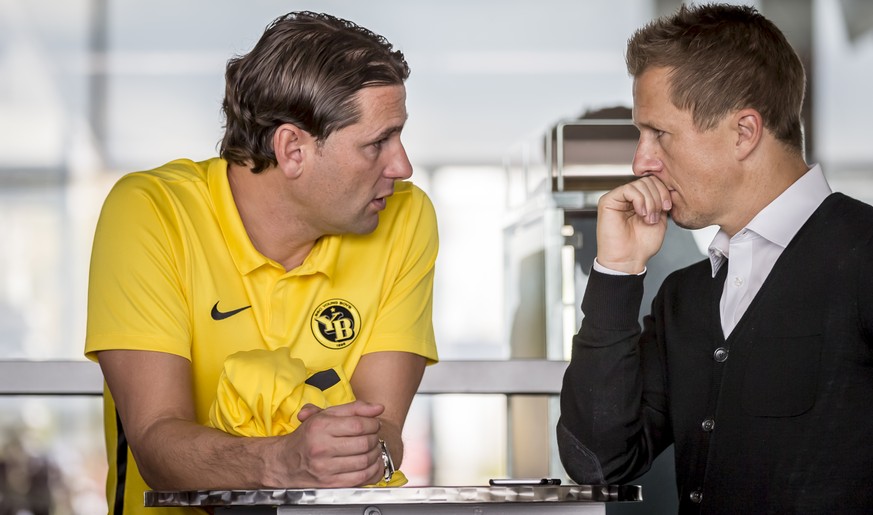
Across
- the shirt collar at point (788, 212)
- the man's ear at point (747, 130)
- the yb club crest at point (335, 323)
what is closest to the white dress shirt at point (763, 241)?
the shirt collar at point (788, 212)

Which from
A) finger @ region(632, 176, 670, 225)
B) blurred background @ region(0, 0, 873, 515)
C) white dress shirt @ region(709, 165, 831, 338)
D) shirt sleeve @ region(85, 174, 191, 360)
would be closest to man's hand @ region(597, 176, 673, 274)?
finger @ region(632, 176, 670, 225)

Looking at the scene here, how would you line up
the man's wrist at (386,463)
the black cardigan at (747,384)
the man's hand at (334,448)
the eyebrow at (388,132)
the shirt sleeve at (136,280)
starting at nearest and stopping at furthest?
the man's hand at (334,448) → the man's wrist at (386,463) → the black cardigan at (747,384) → the shirt sleeve at (136,280) → the eyebrow at (388,132)

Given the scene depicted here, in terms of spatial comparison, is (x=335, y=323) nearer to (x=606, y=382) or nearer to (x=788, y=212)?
(x=606, y=382)

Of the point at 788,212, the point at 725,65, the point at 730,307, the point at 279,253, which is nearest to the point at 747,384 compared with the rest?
the point at 730,307

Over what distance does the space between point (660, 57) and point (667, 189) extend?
9.9 inches

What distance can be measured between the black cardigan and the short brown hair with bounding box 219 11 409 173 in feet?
1.93

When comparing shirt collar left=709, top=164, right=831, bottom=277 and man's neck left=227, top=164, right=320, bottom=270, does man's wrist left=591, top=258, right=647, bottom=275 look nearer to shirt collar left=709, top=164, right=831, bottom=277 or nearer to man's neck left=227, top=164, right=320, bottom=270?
shirt collar left=709, top=164, right=831, bottom=277

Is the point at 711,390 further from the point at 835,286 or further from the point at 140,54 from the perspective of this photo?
the point at 140,54

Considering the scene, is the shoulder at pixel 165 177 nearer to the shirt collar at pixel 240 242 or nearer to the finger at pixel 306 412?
the shirt collar at pixel 240 242

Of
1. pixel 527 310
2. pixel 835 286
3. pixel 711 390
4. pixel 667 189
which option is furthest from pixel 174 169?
pixel 527 310

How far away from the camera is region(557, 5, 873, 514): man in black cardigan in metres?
1.97

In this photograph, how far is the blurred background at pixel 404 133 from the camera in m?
3.60

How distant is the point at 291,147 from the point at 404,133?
1405 millimetres

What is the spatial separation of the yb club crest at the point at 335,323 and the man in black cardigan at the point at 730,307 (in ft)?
1.38
